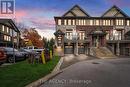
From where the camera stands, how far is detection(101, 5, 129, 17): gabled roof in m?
65.2

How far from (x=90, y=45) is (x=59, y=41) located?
24.8ft

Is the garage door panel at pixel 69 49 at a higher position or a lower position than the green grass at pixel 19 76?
higher

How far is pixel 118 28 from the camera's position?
64812 millimetres

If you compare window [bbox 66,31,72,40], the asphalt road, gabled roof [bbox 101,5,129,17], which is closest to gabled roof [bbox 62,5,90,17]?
window [bbox 66,31,72,40]

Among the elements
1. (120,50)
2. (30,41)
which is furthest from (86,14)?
(30,41)

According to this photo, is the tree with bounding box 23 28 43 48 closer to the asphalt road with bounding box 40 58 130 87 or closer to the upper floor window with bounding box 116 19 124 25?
the upper floor window with bounding box 116 19 124 25

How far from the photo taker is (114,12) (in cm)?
6594

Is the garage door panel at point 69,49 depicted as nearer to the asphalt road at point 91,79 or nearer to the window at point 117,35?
the window at point 117,35

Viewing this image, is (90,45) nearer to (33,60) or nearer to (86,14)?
(86,14)

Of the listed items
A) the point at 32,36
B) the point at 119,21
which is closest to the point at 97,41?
Answer: the point at 119,21

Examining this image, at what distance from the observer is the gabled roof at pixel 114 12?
65.2 m

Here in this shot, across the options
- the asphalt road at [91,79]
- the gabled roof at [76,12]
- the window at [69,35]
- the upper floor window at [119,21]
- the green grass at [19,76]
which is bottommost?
the asphalt road at [91,79]

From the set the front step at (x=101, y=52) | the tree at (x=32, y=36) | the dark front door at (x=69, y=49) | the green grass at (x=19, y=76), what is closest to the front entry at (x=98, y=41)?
the dark front door at (x=69, y=49)

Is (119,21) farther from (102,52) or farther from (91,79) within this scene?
(91,79)
